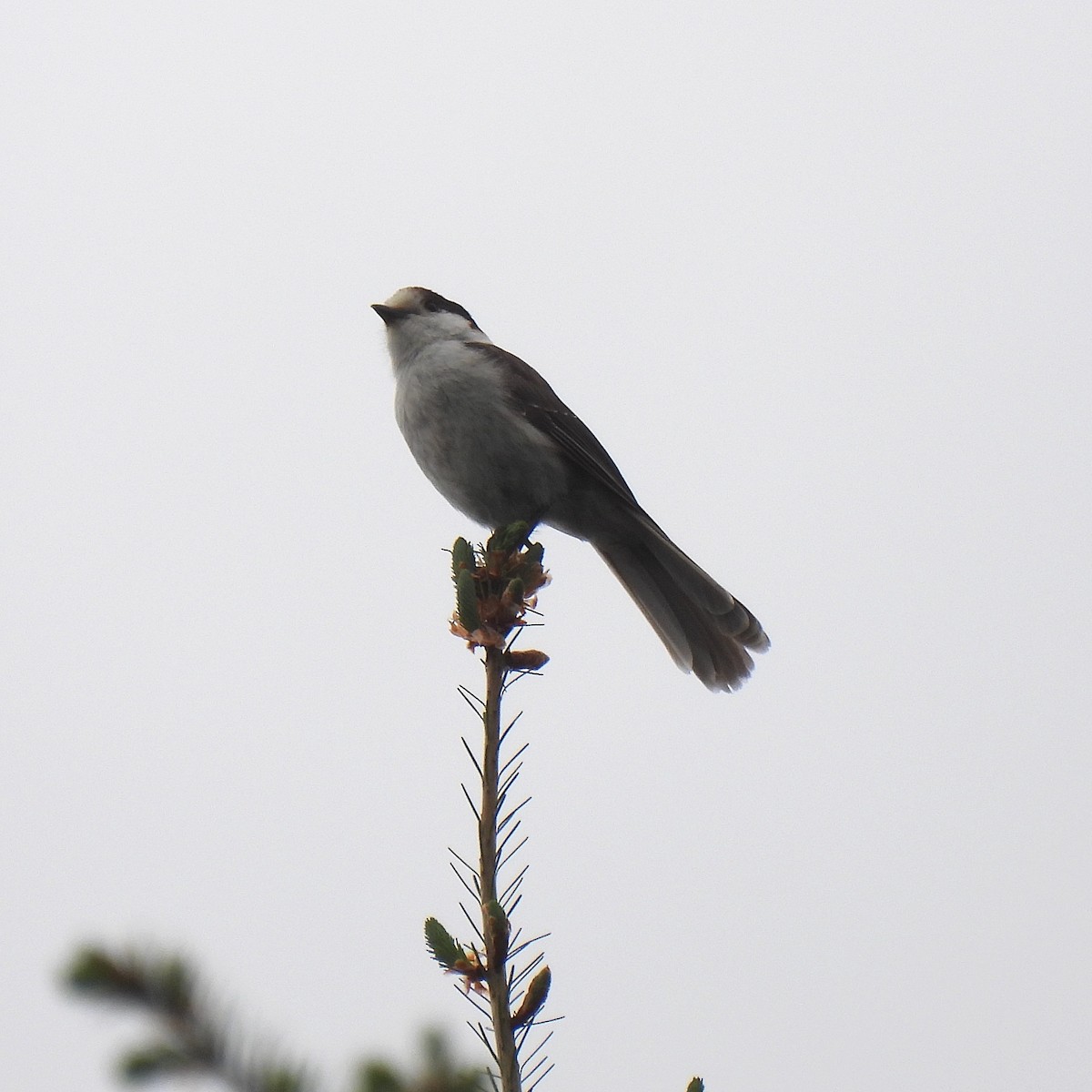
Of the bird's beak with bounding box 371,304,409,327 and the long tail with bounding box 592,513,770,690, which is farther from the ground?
the bird's beak with bounding box 371,304,409,327

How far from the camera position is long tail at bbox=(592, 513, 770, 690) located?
561 centimetres

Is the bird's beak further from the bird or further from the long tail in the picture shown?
the long tail

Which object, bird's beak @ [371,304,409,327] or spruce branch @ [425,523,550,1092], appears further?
bird's beak @ [371,304,409,327]

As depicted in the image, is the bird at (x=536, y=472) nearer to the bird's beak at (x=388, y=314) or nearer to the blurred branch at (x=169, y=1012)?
the bird's beak at (x=388, y=314)

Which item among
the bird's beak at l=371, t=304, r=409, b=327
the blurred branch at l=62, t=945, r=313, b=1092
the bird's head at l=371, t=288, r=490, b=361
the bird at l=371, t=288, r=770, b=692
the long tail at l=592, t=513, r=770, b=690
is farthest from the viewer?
the bird's beak at l=371, t=304, r=409, b=327

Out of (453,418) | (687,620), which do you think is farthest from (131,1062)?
(687,620)

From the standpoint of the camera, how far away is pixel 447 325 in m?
6.04

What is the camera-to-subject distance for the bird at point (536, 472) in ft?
17.1

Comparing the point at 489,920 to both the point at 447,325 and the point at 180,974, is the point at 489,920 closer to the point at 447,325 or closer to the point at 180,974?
the point at 180,974

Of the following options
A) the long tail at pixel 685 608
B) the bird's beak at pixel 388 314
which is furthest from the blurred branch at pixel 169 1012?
the bird's beak at pixel 388 314

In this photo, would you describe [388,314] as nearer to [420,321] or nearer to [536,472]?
[420,321]

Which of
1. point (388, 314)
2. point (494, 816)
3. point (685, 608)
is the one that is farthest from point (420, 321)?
point (494, 816)

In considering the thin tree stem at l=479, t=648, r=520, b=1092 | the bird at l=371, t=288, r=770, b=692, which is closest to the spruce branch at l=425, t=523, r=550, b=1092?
the thin tree stem at l=479, t=648, r=520, b=1092

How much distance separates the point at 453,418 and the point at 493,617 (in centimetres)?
263
